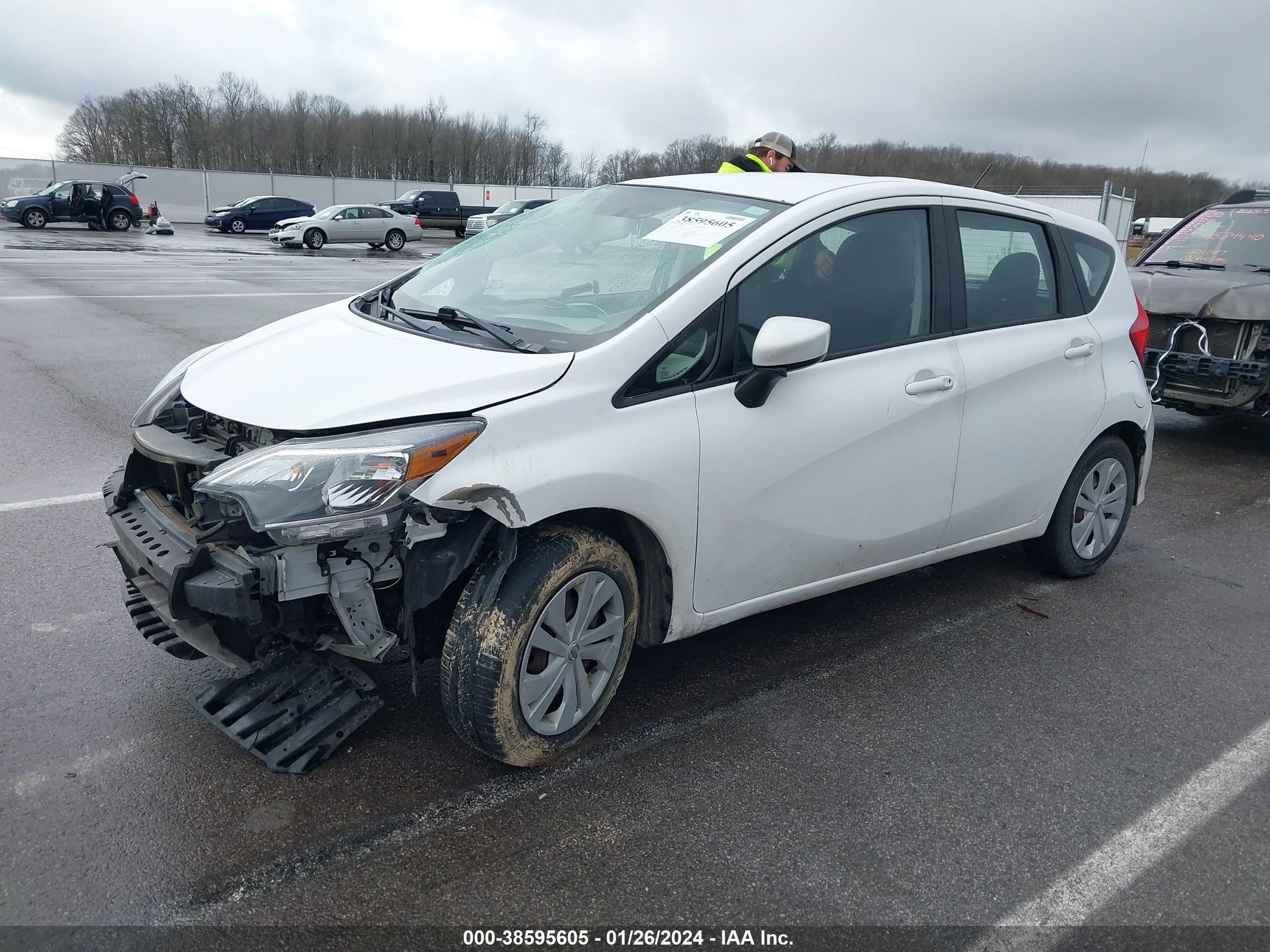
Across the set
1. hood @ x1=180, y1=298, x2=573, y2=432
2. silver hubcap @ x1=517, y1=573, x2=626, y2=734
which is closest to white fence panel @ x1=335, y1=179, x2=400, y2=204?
hood @ x1=180, y1=298, x2=573, y2=432

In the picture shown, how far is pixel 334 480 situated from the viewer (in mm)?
2586

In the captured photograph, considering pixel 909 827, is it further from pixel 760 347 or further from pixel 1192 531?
pixel 1192 531

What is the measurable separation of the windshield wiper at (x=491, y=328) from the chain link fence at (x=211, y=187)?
3841 cm

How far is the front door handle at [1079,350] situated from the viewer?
14.2 ft

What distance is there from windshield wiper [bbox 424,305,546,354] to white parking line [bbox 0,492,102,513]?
9.68 feet

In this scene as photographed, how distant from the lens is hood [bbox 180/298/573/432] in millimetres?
2738

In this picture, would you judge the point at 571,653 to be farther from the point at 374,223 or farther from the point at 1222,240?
the point at 374,223

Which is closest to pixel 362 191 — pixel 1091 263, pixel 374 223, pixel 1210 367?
pixel 374 223

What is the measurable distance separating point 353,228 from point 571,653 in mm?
32997

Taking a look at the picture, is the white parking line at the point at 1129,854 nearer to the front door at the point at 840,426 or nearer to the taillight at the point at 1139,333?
the front door at the point at 840,426

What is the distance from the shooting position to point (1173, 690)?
381cm

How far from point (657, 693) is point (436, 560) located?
1.16 m

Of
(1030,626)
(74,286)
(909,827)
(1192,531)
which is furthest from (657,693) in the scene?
(74,286)

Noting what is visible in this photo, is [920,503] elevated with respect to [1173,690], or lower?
elevated
